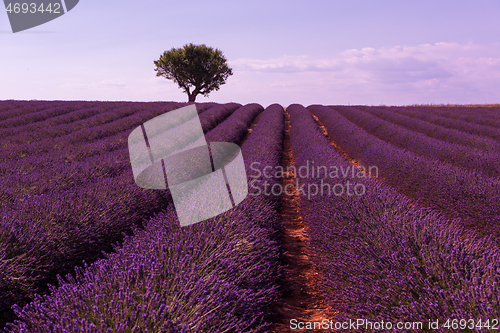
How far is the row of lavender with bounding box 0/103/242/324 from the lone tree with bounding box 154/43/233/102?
954 inches

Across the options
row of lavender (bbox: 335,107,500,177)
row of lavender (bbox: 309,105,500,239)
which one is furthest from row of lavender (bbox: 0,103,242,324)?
row of lavender (bbox: 335,107,500,177)

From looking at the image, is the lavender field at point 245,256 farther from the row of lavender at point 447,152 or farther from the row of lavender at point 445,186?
the row of lavender at point 447,152

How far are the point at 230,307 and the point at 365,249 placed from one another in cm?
120

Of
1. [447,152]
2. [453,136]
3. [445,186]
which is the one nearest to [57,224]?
[445,186]

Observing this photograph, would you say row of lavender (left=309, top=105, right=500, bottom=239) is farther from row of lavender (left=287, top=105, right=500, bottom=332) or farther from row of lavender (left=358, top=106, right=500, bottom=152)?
row of lavender (left=358, top=106, right=500, bottom=152)

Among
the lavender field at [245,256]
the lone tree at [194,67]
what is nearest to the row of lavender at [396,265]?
the lavender field at [245,256]

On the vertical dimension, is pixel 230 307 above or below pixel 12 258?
below

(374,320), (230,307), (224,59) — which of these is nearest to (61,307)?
(230,307)

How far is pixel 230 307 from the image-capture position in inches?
69.7

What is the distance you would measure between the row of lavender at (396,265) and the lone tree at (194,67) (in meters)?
26.2

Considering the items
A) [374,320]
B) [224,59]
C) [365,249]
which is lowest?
[374,320]

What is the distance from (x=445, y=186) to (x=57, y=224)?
17.2 feet

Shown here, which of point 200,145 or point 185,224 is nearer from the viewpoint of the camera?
point 185,224

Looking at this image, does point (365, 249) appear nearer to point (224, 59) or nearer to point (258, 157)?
point (258, 157)
